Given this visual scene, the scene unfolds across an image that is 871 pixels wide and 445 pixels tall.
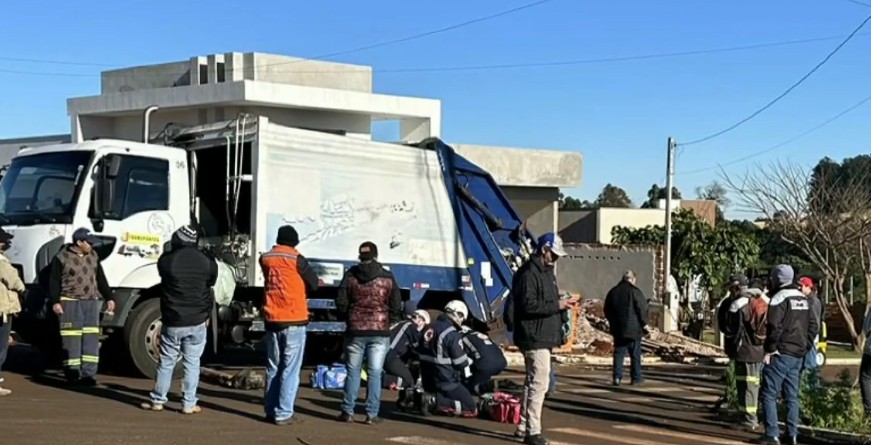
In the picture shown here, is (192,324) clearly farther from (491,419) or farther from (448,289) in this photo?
(448,289)

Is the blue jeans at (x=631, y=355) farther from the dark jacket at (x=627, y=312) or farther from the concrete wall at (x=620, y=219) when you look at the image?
the concrete wall at (x=620, y=219)

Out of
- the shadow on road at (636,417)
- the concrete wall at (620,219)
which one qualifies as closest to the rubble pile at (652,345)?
the shadow on road at (636,417)

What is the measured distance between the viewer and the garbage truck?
45.2 feet

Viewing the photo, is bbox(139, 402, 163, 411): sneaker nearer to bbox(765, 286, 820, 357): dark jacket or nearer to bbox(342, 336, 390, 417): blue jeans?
bbox(342, 336, 390, 417): blue jeans

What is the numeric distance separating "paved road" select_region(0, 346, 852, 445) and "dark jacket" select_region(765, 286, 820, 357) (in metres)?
1.11

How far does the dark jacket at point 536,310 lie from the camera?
33.9ft

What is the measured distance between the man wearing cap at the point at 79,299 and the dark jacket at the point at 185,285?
2128 millimetres

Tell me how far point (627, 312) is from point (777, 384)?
240 inches

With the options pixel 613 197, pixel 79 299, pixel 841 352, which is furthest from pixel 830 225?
pixel 613 197

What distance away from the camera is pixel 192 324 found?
11.1 metres

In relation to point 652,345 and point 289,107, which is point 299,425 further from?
point 289,107

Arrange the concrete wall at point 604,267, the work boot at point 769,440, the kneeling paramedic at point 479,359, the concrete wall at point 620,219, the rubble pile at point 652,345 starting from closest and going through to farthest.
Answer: the work boot at point 769,440 → the kneeling paramedic at point 479,359 → the rubble pile at point 652,345 → the concrete wall at point 604,267 → the concrete wall at point 620,219

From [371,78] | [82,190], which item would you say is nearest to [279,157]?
[82,190]

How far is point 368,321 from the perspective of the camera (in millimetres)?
10984
